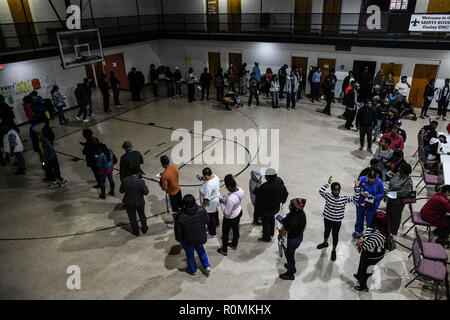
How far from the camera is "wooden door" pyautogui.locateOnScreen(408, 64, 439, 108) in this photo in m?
13.2

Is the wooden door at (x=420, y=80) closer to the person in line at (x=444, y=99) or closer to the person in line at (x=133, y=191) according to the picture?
the person in line at (x=444, y=99)

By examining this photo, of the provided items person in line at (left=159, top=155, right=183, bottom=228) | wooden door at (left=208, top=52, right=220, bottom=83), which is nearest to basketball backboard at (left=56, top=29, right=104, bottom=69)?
wooden door at (left=208, top=52, right=220, bottom=83)

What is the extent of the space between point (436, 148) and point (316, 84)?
7.46 metres

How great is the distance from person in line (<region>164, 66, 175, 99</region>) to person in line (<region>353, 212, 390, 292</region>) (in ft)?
43.4

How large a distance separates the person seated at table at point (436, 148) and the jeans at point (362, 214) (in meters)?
3.32

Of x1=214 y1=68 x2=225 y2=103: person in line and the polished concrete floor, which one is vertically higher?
x1=214 y1=68 x2=225 y2=103: person in line

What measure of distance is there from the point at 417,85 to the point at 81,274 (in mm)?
14478

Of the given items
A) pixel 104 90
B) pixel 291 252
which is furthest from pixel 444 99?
pixel 104 90

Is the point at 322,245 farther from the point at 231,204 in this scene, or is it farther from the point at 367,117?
the point at 367,117

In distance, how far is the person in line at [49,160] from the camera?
7.80 meters

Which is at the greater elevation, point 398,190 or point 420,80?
point 420,80

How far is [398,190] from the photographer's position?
6.04m

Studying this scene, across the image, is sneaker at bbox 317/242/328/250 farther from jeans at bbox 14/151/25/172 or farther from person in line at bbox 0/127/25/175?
jeans at bbox 14/151/25/172

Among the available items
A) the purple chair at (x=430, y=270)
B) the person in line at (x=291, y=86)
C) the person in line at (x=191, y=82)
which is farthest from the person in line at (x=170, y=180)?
the person in line at (x=191, y=82)
